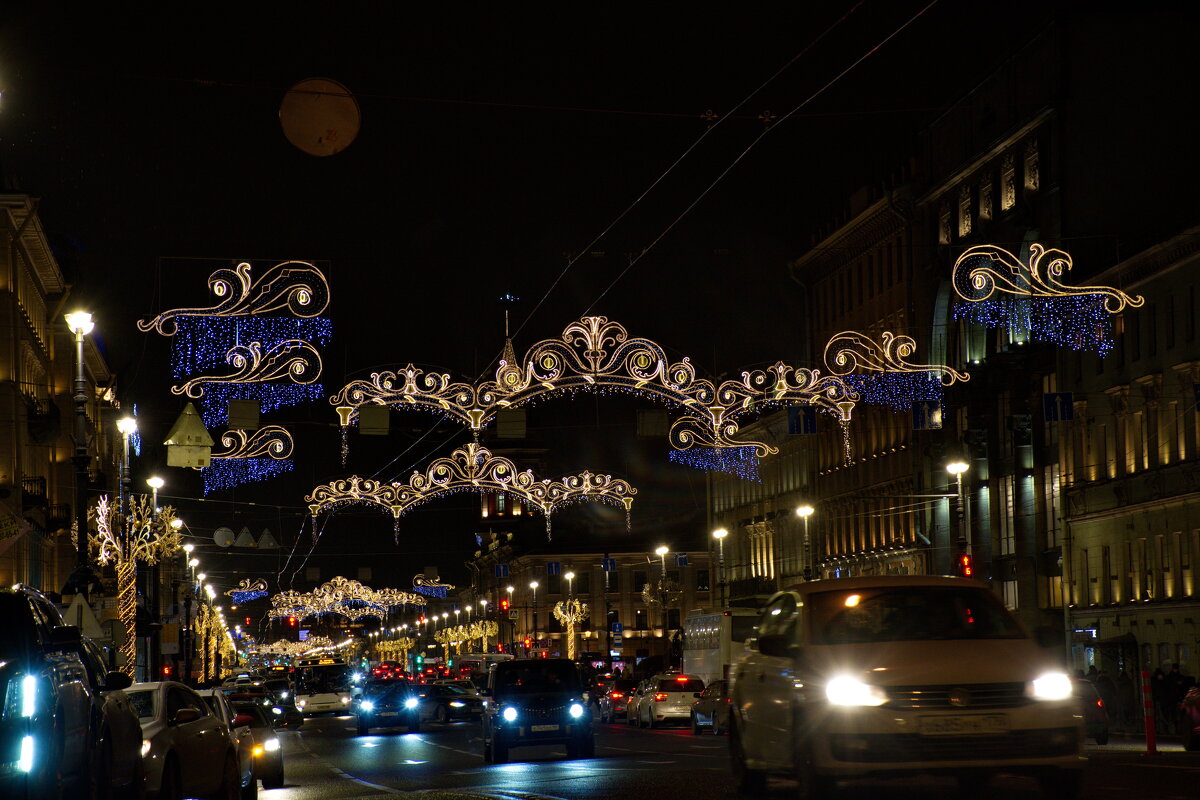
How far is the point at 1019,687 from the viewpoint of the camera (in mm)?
12812

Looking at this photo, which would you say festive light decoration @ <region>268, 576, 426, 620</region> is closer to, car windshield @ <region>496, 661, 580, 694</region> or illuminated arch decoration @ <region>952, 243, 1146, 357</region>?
illuminated arch decoration @ <region>952, 243, 1146, 357</region>

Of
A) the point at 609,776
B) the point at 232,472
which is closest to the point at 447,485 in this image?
the point at 232,472

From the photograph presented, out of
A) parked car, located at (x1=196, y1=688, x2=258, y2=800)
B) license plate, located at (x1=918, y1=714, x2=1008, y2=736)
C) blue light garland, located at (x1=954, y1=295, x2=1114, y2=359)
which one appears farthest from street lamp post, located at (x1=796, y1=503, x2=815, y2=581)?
license plate, located at (x1=918, y1=714, x2=1008, y2=736)

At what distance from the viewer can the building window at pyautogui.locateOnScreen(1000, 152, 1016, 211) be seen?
61969 millimetres

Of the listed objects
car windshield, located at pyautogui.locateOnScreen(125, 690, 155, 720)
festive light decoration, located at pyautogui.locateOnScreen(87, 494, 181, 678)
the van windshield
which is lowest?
car windshield, located at pyautogui.locateOnScreen(125, 690, 155, 720)

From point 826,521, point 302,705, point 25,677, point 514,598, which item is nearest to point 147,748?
point 25,677

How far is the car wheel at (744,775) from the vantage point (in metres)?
15.5

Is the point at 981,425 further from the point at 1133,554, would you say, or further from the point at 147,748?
the point at 147,748

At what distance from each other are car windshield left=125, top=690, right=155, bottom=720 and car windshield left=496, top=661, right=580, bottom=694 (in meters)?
13.2

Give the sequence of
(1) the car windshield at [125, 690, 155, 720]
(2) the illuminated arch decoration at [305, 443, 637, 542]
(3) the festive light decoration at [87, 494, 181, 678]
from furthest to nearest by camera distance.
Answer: (3) the festive light decoration at [87, 494, 181, 678] < (2) the illuminated arch decoration at [305, 443, 637, 542] < (1) the car windshield at [125, 690, 155, 720]

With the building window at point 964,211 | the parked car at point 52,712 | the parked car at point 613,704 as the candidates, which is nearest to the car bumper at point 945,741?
the parked car at point 52,712

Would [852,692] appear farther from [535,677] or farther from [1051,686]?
[535,677]

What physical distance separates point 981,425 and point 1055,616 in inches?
296

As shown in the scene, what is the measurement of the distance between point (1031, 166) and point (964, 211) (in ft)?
19.4
